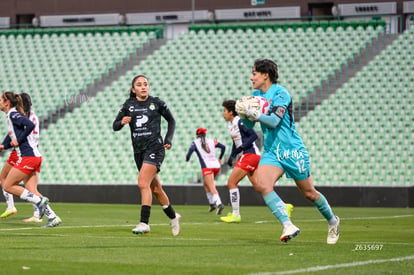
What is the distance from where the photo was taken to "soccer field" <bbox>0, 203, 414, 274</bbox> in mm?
7918

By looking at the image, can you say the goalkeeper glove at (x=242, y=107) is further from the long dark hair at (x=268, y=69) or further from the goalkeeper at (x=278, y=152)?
the long dark hair at (x=268, y=69)

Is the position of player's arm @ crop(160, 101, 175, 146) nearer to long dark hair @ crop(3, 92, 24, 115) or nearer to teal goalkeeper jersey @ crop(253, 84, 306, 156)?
teal goalkeeper jersey @ crop(253, 84, 306, 156)

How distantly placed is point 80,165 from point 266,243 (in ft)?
66.0

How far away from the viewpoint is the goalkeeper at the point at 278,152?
408 inches

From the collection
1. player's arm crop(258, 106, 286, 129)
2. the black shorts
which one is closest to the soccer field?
the black shorts

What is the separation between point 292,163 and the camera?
1052cm

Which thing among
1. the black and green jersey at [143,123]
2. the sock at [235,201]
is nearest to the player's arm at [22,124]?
the black and green jersey at [143,123]

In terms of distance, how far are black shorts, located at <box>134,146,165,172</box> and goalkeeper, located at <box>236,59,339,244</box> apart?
1.98 meters

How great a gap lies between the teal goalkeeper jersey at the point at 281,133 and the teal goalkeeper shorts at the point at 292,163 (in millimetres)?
20

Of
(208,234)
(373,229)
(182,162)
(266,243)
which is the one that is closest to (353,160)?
(182,162)

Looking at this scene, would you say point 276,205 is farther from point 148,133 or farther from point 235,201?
point 235,201

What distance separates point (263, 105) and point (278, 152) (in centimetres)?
60

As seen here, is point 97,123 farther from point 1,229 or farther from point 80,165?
point 1,229

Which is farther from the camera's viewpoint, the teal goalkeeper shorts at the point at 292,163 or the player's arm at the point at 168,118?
the player's arm at the point at 168,118
